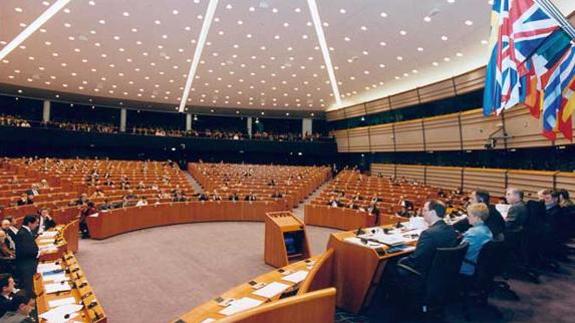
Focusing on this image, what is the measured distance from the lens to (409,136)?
20328 mm

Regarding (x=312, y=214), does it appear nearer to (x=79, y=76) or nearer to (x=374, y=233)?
(x=374, y=233)

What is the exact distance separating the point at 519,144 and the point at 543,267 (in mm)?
9395

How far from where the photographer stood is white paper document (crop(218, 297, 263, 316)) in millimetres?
2523

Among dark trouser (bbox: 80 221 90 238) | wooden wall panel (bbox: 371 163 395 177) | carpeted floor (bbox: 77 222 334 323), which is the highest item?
wooden wall panel (bbox: 371 163 395 177)

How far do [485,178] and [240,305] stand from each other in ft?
52.6

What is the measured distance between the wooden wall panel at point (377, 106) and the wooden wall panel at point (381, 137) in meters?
1.09

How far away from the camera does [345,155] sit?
28.8 metres

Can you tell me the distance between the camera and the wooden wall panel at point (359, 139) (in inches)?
972

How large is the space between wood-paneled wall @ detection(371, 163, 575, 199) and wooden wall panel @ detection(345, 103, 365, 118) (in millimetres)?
4467

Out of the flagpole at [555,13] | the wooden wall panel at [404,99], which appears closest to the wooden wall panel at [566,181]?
the wooden wall panel at [404,99]

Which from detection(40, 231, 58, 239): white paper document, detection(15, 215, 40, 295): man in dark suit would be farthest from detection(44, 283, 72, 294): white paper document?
detection(40, 231, 58, 239): white paper document

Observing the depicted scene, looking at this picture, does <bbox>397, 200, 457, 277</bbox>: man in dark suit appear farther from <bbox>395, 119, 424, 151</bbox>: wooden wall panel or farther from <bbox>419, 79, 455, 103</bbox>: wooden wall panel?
<bbox>395, 119, 424, 151</bbox>: wooden wall panel

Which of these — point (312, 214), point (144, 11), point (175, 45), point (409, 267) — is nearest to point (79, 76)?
point (175, 45)

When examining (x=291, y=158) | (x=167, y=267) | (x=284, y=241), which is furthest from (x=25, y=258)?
(x=291, y=158)
